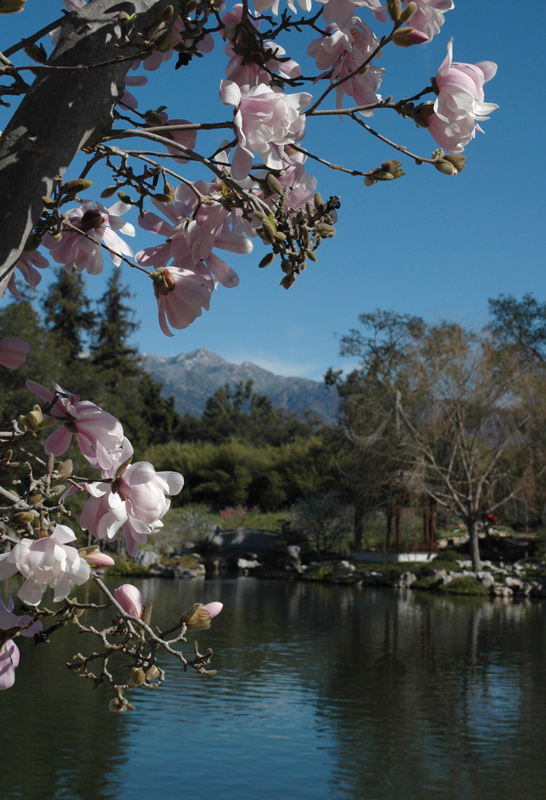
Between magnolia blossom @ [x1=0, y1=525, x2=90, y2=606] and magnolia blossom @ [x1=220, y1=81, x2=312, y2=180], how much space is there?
0.48 meters

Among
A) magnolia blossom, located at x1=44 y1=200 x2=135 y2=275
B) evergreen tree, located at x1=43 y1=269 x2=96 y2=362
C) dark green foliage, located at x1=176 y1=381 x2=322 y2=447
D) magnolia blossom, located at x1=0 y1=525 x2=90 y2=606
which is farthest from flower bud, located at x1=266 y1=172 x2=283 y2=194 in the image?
dark green foliage, located at x1=176 y1=381 x2=322 y2=447

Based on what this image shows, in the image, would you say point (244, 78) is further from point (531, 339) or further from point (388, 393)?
point (531, 339)

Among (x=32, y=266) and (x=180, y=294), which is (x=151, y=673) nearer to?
(x=180, y=294)

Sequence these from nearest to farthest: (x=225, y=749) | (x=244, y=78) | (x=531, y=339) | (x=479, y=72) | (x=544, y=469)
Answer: (x=479, y=72) → (x=244, y=78) → (x=225, y=749) → (x=544, y=469) → (x=531, y=339)

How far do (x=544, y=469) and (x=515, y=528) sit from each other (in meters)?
8.81

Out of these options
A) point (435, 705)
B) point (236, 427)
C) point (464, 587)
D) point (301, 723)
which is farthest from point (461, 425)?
point (236, 427)

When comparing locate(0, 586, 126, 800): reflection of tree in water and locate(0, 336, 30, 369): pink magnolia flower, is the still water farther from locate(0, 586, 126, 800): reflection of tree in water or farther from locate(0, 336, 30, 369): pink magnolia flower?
locate(0, 336, 30, 369): pink magnolia flower

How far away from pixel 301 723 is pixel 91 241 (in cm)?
628

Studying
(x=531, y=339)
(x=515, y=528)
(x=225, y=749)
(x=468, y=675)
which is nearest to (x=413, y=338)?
(x=515, y=528)

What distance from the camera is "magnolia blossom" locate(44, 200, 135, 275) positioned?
1.29 meters

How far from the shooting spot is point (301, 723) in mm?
6809

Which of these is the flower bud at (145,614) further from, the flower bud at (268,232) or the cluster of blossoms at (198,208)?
the flower bud at (268,232)

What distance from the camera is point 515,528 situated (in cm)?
2691

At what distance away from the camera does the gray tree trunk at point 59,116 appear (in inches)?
36.0
